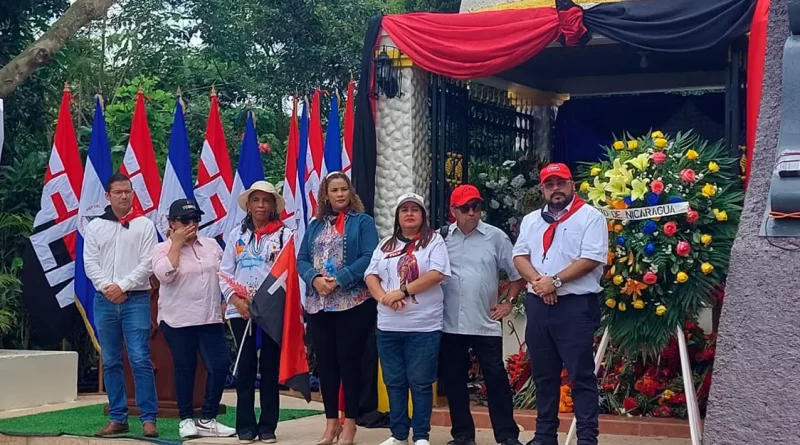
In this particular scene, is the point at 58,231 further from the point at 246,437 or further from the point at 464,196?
the point at 464,196

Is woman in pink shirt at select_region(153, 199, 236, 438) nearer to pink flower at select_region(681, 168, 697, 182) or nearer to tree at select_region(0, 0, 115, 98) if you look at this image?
pink flower at select_region(681, 168, 697, 182)

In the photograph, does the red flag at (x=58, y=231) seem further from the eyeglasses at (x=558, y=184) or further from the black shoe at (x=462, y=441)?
the eyeglasses at (x=558, y=184)

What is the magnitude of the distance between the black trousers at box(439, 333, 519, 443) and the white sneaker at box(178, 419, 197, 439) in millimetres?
1806

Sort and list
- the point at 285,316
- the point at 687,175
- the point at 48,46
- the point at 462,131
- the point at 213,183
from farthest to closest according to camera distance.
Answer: the point at 48,46
the point at 213,183
the point at 462,131
the point at 285,316
the point at 687,175

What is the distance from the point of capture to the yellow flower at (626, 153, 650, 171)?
6426 mm

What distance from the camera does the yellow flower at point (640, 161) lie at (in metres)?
6.43

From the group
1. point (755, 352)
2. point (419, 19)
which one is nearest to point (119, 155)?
point (419, 19)

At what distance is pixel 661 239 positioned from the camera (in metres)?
6.34

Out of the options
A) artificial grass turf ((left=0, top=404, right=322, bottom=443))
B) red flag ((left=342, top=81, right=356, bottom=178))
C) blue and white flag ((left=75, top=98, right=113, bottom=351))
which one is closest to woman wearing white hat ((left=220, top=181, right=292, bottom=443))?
artificial grass turf ((left=0, top=404, right=322, bottom=443))

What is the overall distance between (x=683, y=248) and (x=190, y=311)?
10.8 feet

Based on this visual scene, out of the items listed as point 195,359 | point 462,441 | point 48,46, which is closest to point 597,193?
point 462,441

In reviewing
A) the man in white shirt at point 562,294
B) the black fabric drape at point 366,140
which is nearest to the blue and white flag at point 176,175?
the black fabric drape at point 366,140

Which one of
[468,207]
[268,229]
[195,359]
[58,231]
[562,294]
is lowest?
[195,359]

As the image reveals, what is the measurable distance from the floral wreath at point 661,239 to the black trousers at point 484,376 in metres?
0.77
